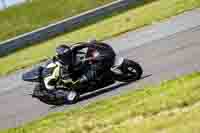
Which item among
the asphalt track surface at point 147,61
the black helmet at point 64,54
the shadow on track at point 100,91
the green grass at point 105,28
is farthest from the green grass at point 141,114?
the green grass at point 105,28

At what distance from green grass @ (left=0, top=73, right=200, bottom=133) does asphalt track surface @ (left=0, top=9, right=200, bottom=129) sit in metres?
1.74

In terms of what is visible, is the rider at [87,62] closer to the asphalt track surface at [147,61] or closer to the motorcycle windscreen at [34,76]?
the motorcycle windscreen at [34,76]

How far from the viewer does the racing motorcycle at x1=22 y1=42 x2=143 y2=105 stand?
17672mm

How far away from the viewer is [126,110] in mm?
12711

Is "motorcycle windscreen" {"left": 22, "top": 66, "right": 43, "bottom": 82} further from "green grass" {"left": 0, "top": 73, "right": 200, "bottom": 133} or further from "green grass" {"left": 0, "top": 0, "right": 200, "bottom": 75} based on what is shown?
"green grass" {"left": 0, "top": 0, "right": 200, "bottom": 75}

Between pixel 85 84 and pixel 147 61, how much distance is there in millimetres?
3636

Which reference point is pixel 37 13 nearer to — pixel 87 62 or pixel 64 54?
pixel 87 62

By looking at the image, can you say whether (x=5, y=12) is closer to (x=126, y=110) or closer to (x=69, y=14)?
(x=69, y=14)

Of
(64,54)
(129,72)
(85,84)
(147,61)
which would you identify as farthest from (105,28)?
(64,54)

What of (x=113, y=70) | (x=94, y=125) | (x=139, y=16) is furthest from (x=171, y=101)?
(x=139, y=16)

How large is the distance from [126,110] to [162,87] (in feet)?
6.78

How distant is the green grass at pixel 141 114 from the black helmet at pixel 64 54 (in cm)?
218

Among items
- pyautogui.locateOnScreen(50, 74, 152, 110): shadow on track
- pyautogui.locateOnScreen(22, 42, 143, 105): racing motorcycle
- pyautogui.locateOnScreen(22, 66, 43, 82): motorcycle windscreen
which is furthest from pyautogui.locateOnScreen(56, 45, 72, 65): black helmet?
pyautogui.locateOnScreen(50, 74, 152, 110): shadow on track

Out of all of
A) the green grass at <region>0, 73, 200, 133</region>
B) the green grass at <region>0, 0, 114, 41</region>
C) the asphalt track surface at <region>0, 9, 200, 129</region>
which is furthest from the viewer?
the green grass at <region>0, 0, 114, 41</region>
